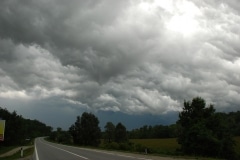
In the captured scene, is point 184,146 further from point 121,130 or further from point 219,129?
point 121,130

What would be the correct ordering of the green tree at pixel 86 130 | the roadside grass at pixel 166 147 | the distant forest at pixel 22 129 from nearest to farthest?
the roadside grass at pixel 166 147 < the green tree at pixel 86 130 < the distant forest at pixel 22 129

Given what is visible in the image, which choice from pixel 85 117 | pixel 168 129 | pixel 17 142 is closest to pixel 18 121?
pixel 17 142

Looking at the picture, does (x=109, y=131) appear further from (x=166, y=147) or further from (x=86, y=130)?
(x=166, y=147)

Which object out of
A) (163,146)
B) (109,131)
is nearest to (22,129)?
(109,131)

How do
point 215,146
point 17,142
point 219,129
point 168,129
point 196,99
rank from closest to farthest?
1. point 215,146
2. point 219,129
3. point 196,99
4. point 17,142
5. point 168,129

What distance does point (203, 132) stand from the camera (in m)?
47.2

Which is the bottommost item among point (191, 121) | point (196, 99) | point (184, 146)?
point (184, 146)

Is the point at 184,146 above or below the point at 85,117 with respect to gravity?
A: below

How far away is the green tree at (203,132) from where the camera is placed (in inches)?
1857

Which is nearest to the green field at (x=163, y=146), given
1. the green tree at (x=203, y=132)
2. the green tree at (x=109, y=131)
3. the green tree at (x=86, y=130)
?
the green tree at (x=203, y=132)

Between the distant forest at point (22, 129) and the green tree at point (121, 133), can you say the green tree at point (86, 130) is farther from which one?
the distant forest at point (22, 129)

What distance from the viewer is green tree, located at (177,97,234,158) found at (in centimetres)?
4716

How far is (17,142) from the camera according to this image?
389 feet

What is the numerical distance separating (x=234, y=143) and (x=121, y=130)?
7178 centimetres
